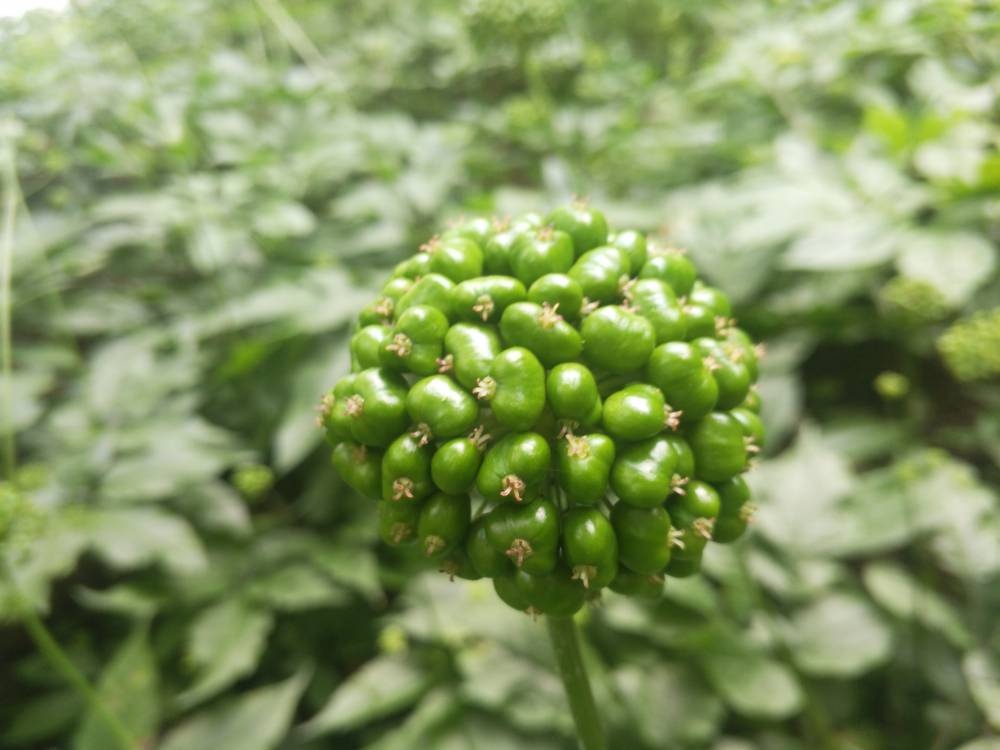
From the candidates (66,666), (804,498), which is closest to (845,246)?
(804,498)

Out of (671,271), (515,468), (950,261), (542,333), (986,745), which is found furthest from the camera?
(950,261)

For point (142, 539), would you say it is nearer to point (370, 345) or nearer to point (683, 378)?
point (370, 345)

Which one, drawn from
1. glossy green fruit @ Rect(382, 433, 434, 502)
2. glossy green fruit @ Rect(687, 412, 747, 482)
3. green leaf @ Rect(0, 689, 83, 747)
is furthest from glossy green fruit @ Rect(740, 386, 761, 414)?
green leaf @ Rect(0, 689, 83, 747)

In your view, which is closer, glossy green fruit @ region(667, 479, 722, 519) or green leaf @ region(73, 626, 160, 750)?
glossy green fruit @ region(667, 479, 722, 519)

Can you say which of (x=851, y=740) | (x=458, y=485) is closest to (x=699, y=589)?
(x=851, y=740)

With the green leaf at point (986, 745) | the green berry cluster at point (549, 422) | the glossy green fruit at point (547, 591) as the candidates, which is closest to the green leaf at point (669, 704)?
the green leaf at point (986, 745)

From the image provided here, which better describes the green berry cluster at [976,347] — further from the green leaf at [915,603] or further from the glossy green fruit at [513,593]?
the glossy green fruit at [513,593]

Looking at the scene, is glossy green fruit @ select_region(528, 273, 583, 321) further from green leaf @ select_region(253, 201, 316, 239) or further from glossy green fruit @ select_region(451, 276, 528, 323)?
green leaf @ select_region(253, 201, 316, 239)
